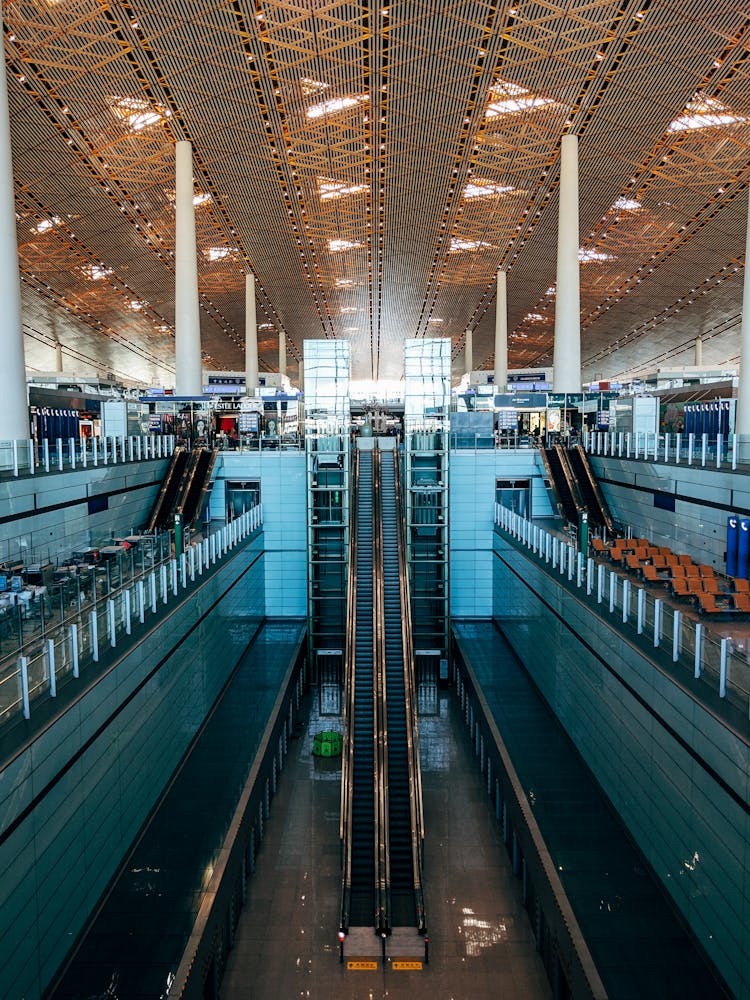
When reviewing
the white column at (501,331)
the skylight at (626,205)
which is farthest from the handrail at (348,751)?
the white column at (501,331)

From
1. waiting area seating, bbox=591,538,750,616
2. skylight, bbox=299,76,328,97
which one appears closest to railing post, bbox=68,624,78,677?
waiting area seating, bbox=591,538,750,616

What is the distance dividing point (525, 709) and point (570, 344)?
16.9 metres

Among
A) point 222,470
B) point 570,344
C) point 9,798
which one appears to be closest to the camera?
point 9,798

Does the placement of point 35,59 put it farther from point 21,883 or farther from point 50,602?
point 21,883

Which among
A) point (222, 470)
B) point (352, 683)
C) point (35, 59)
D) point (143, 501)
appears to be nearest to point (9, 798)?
point (352, 683)

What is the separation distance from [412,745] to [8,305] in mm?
11115

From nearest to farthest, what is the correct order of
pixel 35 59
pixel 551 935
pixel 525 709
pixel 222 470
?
pixel 551 935 → pixel 525 709 → pixel 35 59 → pixel 222 470

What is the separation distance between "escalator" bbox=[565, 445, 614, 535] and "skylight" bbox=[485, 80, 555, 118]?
36.3 feet

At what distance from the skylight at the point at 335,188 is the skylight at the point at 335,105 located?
5.33 m

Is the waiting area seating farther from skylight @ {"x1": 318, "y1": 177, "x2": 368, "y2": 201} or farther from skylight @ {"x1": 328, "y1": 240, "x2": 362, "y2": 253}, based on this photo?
skylight @ {"x1": 328, "y1": 240, "x2": 362, "y2": 253}

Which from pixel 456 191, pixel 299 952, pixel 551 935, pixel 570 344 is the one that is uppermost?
pixel 456 191

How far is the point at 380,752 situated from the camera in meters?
13.9

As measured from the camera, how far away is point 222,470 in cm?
2470

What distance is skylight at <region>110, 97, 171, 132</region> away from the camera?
24.6 metres
